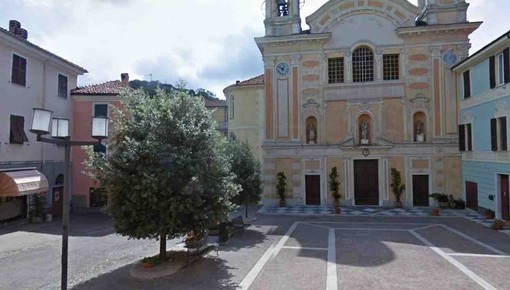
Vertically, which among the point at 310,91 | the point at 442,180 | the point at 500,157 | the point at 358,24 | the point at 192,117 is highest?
the point at 358,24

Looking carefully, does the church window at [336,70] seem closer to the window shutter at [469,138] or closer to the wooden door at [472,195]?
the window shutter at [469,138]

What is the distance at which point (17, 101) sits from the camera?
1902 centimetres

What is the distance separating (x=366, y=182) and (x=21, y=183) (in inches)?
803

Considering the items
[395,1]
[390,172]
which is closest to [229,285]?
[390,172]

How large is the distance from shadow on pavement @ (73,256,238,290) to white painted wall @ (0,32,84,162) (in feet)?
40.0

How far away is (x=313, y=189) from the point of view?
81.7 feet

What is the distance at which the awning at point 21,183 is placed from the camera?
56.4ft

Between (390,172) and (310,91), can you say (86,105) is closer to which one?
(310,91)

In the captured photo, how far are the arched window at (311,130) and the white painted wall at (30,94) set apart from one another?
1620 cm

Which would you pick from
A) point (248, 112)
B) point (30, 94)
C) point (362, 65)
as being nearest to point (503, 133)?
point (362, 65)

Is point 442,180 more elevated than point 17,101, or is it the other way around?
point 17,101

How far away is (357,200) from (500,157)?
353 inches

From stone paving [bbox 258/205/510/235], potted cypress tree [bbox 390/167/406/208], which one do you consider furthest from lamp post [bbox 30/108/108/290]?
potted cypress tree [bbox 390/167/406/208]

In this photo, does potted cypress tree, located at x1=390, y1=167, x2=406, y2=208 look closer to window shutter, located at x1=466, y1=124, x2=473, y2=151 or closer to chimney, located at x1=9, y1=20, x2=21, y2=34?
window shutter, located at x1=466, y1=124, x2=473, y2=151
